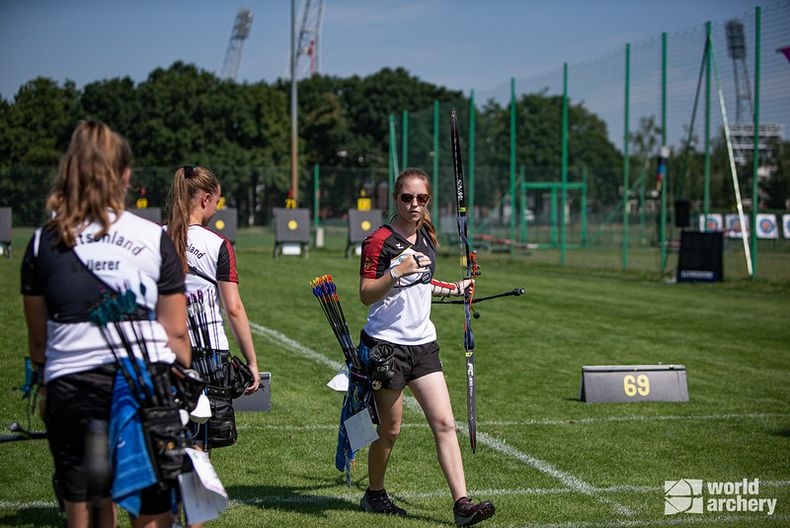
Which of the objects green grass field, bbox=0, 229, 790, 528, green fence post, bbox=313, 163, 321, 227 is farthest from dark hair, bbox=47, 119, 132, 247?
green fence post, bbox=313, 163, 321, 227

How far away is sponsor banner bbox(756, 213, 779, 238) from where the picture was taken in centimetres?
2389

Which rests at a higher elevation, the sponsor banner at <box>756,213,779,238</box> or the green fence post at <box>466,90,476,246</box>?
the green fence post at <box>466,90,476,246</box>

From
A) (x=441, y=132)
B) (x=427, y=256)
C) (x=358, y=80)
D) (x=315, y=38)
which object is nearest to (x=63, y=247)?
(x=427, y=256)

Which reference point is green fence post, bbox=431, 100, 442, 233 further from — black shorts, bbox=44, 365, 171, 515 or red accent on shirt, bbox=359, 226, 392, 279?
black shorts, bbox=44, 365, 171, 515

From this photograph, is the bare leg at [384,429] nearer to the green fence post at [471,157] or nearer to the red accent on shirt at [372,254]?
the red accent on shirt at [372,254]

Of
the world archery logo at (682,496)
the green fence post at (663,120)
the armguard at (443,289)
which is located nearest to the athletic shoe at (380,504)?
the armguard at (443,289)

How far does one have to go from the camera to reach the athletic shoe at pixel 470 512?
5.25 meters

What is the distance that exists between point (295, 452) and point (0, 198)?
34.7 meters

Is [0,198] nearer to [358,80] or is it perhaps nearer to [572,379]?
[572,379]

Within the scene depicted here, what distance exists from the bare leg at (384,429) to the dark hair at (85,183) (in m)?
2.49

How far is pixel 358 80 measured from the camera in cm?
8719

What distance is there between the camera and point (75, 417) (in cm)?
347

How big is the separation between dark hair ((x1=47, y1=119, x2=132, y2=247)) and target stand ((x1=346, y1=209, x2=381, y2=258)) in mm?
Result: 29004

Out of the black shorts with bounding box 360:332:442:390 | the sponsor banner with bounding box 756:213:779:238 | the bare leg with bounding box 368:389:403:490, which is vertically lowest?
the bare leg with bounding box 368:389:403:490
